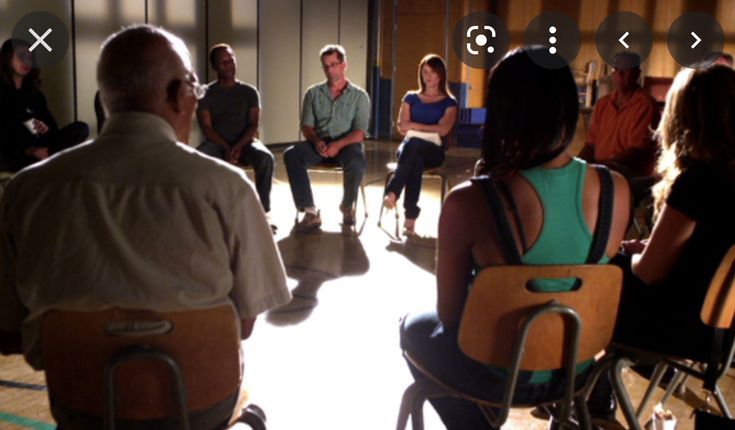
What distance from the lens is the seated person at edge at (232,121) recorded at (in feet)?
19.4

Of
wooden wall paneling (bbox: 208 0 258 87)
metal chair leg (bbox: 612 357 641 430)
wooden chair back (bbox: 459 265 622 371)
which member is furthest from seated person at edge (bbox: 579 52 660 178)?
wooden wall paneling (bbox: 208 0 258 87)

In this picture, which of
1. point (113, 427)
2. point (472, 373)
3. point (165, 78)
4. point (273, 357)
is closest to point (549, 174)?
point (472, 373)

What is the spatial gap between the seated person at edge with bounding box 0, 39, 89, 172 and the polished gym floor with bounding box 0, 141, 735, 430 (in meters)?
1.74

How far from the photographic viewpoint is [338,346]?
3.47 m

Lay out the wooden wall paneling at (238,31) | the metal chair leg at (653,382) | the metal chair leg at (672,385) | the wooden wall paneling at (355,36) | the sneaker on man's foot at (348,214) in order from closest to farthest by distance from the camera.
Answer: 1. the metal chair leg at (653,382)
2. the metal chair leg at (672,385)
3. the sneaker on man's foot at (348,214)
4. the wooden wall paneling at (238,31)
5. the wooden wall paneling at (355,36)

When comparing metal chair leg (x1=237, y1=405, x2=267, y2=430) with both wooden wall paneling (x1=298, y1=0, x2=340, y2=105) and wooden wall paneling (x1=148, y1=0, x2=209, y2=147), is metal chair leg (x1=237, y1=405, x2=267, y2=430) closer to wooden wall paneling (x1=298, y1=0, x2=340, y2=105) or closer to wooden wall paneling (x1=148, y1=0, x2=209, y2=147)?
wooden wall paneling (x1=148, y1=0, x2=209, y2=147)

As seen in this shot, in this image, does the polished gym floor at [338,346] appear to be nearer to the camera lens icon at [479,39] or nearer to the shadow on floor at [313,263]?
the shadow on floor at [313,263]

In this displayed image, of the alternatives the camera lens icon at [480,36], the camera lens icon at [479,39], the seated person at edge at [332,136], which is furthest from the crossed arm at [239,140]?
the camera lens icon at [480,36]

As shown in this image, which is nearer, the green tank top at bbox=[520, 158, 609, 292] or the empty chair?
the empty chair

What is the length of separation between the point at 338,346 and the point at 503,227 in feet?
6.08

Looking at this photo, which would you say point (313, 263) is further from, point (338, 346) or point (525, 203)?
point (525, 203)

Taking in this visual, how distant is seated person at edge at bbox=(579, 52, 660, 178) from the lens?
16.3ft

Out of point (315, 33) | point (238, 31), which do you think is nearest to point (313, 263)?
point (238, 31)

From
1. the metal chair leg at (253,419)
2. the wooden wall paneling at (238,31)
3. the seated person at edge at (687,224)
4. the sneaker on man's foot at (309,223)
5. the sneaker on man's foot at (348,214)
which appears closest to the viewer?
the metal chair leg at (253,419)
